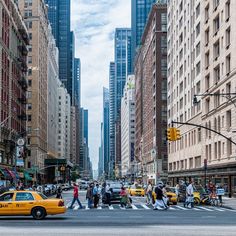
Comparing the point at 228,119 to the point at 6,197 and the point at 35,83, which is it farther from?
the point at 35,83

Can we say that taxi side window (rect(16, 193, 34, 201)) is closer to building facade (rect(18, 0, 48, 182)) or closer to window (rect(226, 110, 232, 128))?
window (rect(226, 110, 232, 128))

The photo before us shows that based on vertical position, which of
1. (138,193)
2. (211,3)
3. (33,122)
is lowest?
(138,193)

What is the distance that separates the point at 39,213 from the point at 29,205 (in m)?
0.64

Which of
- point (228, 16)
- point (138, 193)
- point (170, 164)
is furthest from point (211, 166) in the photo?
point (170, 164)

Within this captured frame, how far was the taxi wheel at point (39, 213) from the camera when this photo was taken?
86.4 feet

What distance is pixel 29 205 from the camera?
26531mm

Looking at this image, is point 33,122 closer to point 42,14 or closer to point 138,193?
point 42,14

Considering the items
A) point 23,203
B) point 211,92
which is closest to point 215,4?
point 211,92

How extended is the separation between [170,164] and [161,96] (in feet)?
87.9

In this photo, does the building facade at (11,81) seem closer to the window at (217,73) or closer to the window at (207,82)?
the window at (207,82)

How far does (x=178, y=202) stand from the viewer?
157 ft

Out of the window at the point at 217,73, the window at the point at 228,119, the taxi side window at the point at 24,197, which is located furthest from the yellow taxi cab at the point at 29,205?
the window at the point at 217,73

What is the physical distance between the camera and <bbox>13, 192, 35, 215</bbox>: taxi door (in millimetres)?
26558

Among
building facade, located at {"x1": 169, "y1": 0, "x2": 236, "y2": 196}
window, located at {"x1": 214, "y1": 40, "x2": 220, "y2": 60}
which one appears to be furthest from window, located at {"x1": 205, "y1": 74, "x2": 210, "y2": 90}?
window, located at {"x1": 214, "y1": 40, "x2": 220, "y2": 60}
